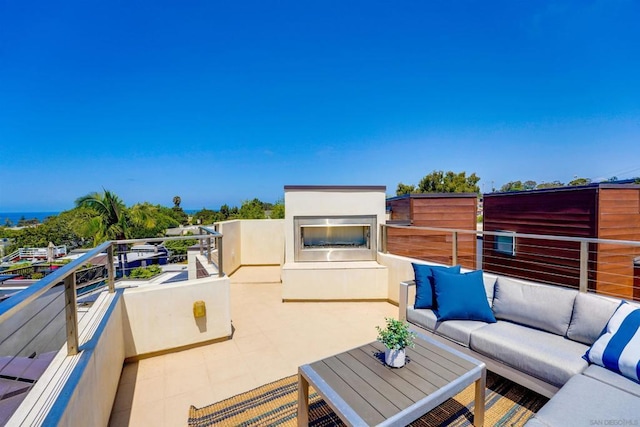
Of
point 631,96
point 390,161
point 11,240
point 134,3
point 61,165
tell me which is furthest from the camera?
point 61,165

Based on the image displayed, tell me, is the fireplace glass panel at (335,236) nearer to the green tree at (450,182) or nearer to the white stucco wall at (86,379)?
the white stucco wall at (86,379)

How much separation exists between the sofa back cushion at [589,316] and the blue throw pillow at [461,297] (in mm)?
587

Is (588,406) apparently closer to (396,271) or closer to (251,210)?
(396,271)

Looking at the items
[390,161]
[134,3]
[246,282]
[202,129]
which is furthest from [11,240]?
[390,161]

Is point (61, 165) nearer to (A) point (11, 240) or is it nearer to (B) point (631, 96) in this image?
(A) point (11, 240)

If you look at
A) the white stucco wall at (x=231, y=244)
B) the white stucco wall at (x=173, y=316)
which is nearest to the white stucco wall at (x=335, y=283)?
the white stucco wall at (x=173, y=316)

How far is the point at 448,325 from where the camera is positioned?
2.62 meters

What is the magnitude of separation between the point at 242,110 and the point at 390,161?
8611mm

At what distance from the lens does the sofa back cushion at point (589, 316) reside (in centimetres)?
207

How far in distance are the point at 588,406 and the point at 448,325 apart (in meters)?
1.17

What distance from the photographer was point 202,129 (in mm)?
16484

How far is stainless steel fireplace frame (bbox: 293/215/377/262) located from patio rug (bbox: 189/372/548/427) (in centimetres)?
260

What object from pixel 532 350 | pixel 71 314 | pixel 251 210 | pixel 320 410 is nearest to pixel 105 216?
pixel 251 210

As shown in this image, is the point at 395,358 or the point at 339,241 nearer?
the point at 395,358
